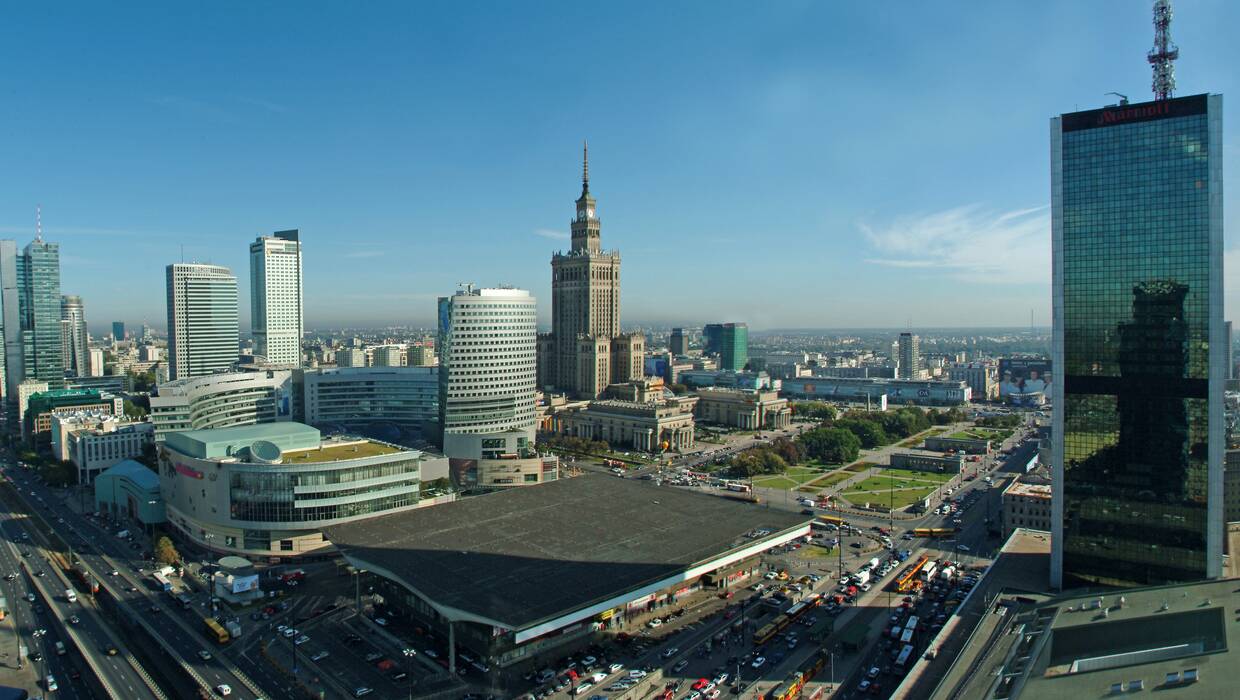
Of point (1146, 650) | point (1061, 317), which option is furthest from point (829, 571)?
point (1146, 650)

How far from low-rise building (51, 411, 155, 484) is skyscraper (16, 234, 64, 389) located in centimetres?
6898

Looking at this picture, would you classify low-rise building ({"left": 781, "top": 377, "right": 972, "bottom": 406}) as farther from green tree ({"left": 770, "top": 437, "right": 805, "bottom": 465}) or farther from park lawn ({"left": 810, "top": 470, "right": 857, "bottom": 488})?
park lawn ({"left": 810, "top": 470, "right": 857, "bottom": 488})

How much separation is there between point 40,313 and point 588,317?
4684 inches

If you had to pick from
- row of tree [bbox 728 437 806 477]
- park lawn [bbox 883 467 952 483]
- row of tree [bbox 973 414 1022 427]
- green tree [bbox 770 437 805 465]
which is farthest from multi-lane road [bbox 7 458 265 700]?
row of tree [bbox 973 414 1022 427]

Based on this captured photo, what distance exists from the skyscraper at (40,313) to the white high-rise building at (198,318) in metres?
22.4

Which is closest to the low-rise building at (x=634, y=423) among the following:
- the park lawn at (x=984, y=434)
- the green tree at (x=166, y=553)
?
the park lawn at (x=984, y=434)

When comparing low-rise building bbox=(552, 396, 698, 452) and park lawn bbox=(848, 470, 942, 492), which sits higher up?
low-rise building bbox=(552, 396, 698, 452)

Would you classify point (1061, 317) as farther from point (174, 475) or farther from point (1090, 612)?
point (174, 475)

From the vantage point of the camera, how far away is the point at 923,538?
7094cm

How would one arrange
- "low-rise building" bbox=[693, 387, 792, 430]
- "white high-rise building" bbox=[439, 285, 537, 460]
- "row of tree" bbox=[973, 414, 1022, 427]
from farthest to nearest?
"row of tree" bbox=[973, 414, 1022, 427] → "low-rise building" bbox=[693, 387, 792, 430] → "white high-rise building" bbox=[439, 285, 537, 460]

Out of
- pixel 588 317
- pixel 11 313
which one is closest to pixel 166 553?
pixel 588 317

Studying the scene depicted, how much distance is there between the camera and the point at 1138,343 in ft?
161

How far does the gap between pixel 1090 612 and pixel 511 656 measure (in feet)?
95.1

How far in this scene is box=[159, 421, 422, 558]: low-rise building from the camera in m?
63.8
